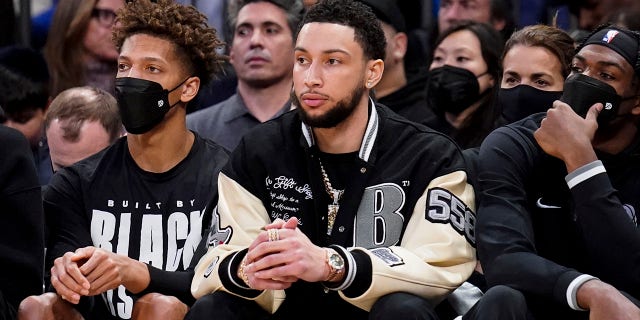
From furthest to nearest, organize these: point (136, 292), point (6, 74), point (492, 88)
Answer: point (6, 74)
point (492, 88)
point (136, 292)

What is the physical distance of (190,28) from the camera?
5207 millimetres

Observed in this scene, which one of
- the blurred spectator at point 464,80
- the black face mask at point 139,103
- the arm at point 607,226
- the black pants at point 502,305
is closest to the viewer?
the black pants at point 502,305

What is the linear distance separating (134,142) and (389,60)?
1985 mm

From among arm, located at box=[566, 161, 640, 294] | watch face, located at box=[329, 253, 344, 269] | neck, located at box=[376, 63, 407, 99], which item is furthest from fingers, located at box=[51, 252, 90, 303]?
neck, located at box=[376, 63, 407, 99]

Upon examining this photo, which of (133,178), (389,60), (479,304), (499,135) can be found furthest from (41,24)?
(479,304)

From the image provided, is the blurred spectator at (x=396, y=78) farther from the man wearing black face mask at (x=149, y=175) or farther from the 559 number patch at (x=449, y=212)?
the 559 number patch at (x=449, y=212)

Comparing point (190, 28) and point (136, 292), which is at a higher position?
point (190, 28)

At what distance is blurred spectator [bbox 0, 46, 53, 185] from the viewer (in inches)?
252

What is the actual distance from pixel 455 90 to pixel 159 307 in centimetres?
238

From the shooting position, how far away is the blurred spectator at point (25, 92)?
6391 millimetres

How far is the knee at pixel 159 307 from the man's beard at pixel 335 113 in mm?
841

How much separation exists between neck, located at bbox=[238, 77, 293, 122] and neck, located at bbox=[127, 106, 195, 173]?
52.9 inches

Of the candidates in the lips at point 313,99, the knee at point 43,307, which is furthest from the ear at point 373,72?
the knee at point 43,307

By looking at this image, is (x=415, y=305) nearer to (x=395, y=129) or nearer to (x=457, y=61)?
(x=395, y=129)
